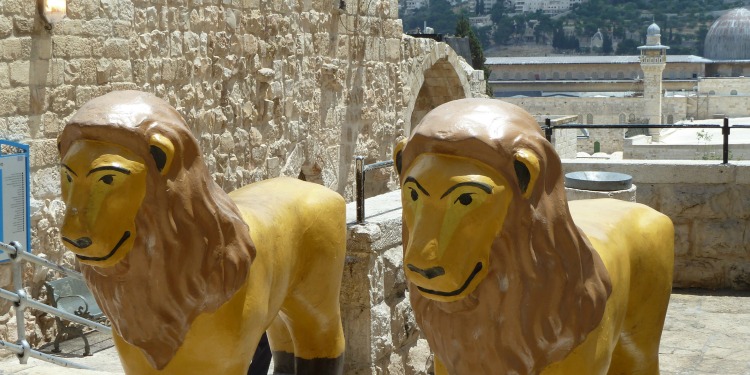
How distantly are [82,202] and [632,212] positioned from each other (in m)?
1.90

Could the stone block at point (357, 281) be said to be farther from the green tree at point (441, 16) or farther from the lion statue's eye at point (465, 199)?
the green tree at point (441, 16)

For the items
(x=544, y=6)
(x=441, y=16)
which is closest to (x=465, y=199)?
(x=441, y=16)

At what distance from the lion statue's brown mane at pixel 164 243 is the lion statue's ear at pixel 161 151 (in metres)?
0.01

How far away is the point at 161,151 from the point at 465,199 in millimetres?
1108

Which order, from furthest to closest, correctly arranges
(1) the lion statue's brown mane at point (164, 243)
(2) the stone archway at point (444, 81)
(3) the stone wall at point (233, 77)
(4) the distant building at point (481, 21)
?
1. (4) the distant building at point (481, 21)
2. (2) the stone archway at point (444, 81)
3. (3) the stone wall at point (233, 77)
4. (1) the lion statue's brown mane at point (164, 243)

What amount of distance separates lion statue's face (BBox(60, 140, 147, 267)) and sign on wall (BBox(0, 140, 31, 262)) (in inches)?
158

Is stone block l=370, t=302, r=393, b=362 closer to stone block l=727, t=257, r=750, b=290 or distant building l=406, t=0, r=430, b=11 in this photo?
stone block l=727, t=257, r=750, b=290

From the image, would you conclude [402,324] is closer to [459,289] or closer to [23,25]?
[459,289]

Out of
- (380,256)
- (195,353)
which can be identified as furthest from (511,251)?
(380,256)

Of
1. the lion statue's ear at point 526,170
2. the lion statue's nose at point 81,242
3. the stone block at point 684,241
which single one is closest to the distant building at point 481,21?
the stone block at point 684,241

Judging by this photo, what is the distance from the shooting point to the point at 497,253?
10.6 ft

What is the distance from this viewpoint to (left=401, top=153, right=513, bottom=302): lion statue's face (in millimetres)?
3145

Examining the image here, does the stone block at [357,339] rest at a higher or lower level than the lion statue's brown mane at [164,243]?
lower

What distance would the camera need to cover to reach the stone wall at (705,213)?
8.20m
